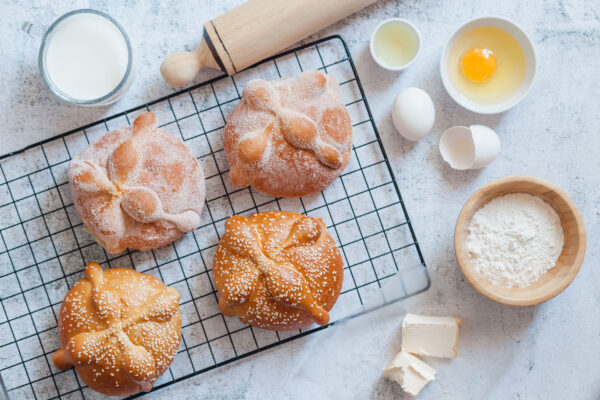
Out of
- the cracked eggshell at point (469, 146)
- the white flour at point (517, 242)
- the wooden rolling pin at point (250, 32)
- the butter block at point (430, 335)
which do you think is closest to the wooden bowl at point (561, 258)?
the white flour at point (517, 242)

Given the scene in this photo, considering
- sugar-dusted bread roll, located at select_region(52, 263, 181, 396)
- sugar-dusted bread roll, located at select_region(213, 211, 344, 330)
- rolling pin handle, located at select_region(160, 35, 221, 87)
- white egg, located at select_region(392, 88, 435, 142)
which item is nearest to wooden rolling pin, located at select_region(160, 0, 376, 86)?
rolling pin handle, located at select_region(160, 35, 221, 87)

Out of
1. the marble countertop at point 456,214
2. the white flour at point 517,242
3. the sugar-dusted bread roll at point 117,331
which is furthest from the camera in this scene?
the marble countertop at point 456,214

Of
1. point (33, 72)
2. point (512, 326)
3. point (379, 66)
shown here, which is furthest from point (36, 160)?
point (512, 326)

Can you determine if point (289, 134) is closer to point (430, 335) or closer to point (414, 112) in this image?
point (414, 112)

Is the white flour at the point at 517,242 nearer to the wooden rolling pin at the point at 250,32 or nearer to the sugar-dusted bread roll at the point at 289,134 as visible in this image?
the sugar-dusted bread roll at the point at 289,134

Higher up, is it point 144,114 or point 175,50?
point 175,50

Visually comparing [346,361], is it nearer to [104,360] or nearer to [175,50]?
[104,360]
